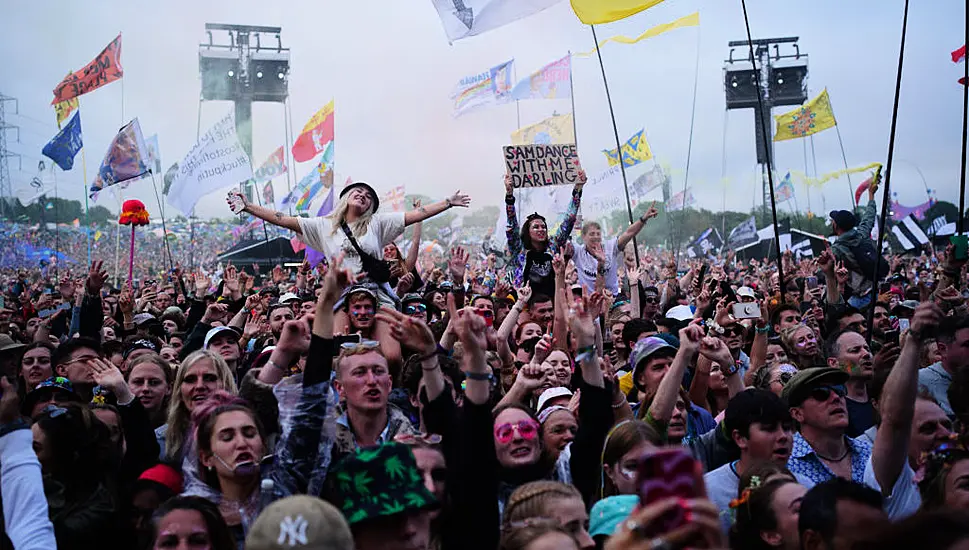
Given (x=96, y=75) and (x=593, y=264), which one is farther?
(x=96, y=75)

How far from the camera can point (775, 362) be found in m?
5.74

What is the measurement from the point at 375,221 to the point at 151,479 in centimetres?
331

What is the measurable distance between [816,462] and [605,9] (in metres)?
4.92

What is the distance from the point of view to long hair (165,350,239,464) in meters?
4.17

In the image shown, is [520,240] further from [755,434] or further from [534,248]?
[755,434]

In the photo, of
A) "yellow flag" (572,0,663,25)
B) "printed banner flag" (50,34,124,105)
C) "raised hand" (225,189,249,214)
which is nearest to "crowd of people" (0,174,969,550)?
"raised hand" (225,189,249,214)

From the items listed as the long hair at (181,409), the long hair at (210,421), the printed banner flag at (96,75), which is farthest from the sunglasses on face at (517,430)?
the printed banner flag at (96,75)

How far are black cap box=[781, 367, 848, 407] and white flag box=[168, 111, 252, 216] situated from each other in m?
11.4

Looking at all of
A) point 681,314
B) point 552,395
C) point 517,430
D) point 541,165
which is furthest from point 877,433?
point 541,165

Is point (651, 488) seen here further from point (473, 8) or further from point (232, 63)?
point (232, 63)

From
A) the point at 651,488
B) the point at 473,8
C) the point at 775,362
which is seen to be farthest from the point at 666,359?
the point at 473,8

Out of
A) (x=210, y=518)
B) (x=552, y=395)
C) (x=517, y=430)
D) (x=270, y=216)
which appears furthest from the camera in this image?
(x=270, y=216)

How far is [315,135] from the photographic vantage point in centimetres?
1784

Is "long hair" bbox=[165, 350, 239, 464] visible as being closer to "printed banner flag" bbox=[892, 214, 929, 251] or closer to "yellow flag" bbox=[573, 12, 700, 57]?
"yellow flag" bbox=[573, 12, 700, 57]
